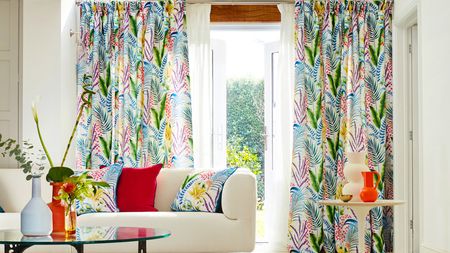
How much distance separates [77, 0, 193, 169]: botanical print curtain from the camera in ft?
25.3

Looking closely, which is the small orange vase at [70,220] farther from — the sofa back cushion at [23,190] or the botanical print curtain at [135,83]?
the botanical print curtain at [135,83]

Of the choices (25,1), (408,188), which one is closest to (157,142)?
(25,1)

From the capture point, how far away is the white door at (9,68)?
7633 mm

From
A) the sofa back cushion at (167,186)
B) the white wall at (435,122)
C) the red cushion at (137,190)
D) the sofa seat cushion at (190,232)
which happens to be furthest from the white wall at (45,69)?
the white wall at (435,122)

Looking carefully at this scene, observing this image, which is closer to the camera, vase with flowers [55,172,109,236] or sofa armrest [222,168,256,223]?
vase with flowers [55,172,109,236]

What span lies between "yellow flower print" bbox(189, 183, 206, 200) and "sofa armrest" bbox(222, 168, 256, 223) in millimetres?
222

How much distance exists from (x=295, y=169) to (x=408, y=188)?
3.46ft

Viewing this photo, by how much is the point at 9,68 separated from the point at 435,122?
3.96m

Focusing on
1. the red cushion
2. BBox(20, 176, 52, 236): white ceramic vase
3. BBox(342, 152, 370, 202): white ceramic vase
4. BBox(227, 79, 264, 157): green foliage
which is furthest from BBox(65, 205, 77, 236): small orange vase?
BBox(227, 79, 264, 157): green foliage

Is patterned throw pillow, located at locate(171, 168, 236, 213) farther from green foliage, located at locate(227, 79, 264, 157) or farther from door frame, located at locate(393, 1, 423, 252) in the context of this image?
green foliage, located at locate(227, 79, 264, 157)

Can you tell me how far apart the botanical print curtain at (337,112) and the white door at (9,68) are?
2.65 m

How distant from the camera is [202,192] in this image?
657cm

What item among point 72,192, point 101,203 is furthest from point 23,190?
point 72,192

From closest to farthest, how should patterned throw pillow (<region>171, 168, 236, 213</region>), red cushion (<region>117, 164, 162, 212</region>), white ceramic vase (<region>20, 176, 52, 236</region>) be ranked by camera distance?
white ceramic vase (<region>20, 176, 52, 236</region>) → patterned throw pillow (<region>171, 168, 236, 213</region>) → red cushion (<region>117, 164, 162, 212</region>)
